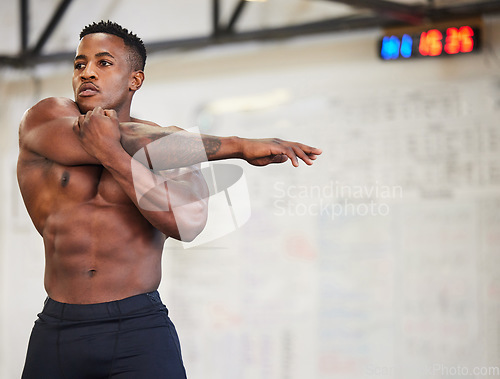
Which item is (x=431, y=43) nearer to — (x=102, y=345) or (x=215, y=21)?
(x=215, y=21)

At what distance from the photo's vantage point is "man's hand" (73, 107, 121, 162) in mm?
1138

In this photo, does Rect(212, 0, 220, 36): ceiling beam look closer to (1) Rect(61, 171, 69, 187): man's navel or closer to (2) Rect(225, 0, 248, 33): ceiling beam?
(2) Rect(225, 0, 248, 33): ceiling beam

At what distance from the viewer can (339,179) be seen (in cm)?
215

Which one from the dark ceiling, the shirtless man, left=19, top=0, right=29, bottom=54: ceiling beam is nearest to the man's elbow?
the shirtless man

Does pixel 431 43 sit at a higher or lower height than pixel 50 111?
higher

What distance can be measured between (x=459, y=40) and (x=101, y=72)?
1.23 m

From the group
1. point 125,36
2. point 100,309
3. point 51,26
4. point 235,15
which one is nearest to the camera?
point 100,309

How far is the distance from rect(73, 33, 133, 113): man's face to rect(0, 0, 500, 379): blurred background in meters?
0.78

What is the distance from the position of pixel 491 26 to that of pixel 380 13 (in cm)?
33

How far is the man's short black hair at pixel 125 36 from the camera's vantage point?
1.29m

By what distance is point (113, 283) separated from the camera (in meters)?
1.22

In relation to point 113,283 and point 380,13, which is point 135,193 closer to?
point 113,283

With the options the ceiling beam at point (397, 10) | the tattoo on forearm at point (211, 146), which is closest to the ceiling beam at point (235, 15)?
the ceiling beam at point (397, 10)

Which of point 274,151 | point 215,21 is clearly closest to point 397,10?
point 215,21
